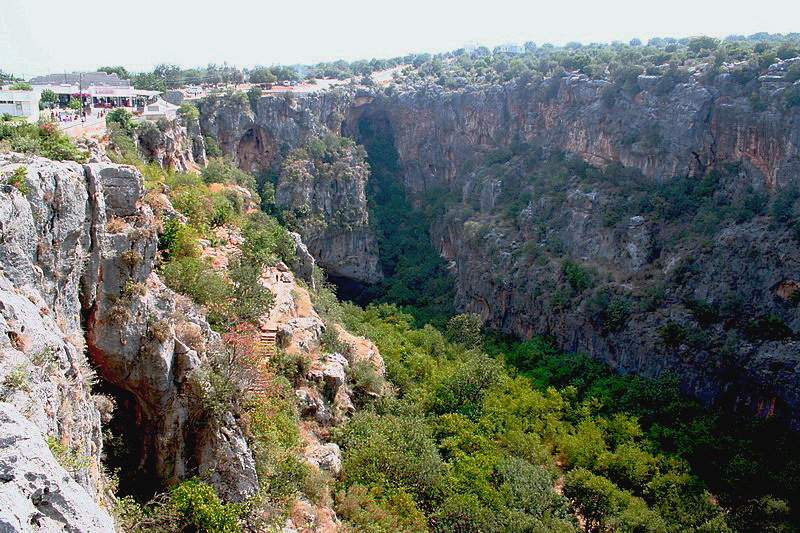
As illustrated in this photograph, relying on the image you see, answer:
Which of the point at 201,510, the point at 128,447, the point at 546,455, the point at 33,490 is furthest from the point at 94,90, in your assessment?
the point at 33,490

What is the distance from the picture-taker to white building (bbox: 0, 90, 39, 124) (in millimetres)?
32125

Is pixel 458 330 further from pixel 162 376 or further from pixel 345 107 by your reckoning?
pixel 345 107

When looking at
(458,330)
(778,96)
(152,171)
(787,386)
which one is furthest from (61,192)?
(778,96)

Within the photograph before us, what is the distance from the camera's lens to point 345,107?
64.4m

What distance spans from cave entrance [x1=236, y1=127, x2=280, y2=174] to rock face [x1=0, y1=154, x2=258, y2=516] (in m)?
38.2

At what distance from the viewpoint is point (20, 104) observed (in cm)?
3350

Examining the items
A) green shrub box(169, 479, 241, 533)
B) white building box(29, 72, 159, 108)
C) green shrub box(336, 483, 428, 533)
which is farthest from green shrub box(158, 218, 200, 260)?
white building box(29, 72, 159, 108)

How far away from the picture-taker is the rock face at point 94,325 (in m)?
11.1

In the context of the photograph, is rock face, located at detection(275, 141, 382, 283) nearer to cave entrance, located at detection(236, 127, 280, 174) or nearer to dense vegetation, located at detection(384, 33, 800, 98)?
cave entrance, located at detection(236, 127, 280, 174)

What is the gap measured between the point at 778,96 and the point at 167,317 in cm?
4065

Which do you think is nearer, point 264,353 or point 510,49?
point 264,353

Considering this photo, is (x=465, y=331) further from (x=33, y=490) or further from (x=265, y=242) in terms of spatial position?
(x=33, y=490)

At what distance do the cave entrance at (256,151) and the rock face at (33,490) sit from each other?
48077 mm

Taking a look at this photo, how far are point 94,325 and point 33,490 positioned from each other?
313 inches
